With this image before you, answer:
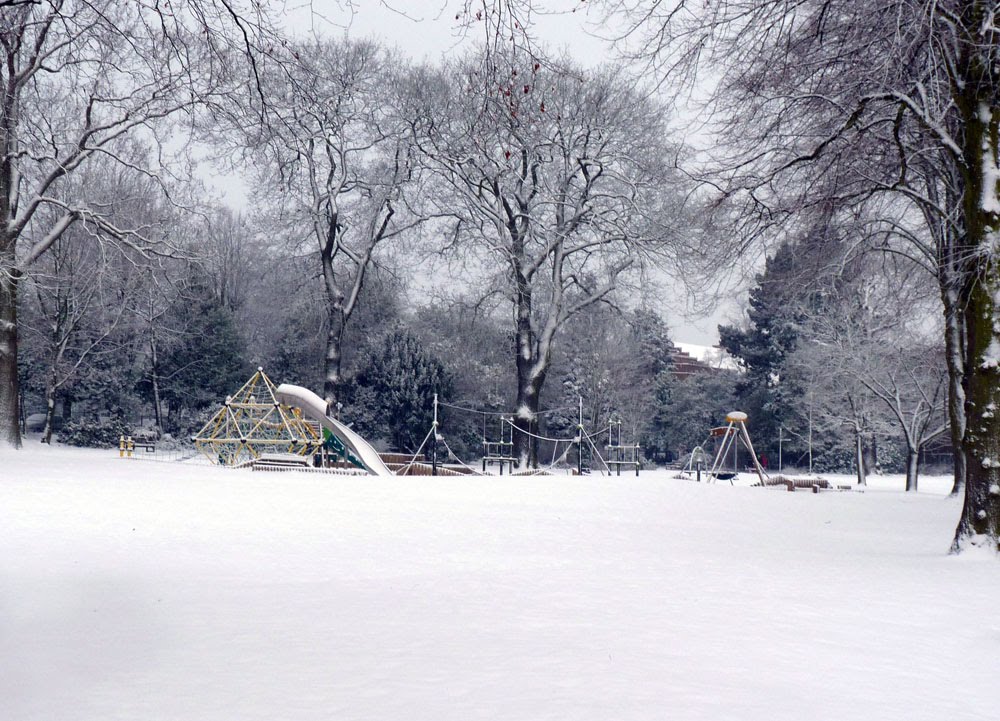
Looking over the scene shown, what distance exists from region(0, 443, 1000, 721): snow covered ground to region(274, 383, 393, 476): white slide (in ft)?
28.5

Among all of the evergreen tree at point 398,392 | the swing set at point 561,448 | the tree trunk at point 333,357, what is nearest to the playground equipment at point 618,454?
the swing set at point 561,448

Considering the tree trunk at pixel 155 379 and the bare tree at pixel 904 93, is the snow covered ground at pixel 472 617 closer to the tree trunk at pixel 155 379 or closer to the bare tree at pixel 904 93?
the bare tree at pixel 904 93

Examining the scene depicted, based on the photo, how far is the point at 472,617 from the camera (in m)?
Result: 6.05

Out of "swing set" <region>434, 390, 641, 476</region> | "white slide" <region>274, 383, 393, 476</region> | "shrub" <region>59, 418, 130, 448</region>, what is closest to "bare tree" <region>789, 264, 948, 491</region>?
"swing set" <region>434, 390, 641, 476</region>

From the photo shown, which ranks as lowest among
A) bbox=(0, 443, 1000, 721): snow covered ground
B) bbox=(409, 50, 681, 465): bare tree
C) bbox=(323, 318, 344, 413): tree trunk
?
bbox=(0, 443, 1000, 721): snow covered ground

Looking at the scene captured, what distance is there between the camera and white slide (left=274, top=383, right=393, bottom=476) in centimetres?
2122

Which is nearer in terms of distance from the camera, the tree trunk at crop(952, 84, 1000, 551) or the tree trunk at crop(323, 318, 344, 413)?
the tree trunk at crop(952, 84, 1000, 551)

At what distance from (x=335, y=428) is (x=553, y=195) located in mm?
9688

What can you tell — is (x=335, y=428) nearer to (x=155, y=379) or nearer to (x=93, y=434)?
(x=93, y=434)

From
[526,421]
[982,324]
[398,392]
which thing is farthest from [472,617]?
[398,392]

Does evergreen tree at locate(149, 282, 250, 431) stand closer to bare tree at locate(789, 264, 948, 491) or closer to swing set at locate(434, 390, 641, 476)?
swing set at locate(434, 390, 641, 476)

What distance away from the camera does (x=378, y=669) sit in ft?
15.5

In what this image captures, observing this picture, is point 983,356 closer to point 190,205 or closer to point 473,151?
point 190,205

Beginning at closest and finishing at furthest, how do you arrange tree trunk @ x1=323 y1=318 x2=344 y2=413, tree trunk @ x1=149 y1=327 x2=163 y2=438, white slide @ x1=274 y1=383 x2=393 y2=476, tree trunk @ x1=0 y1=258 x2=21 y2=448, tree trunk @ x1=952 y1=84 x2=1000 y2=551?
tree trunk @ x1=952 y1=84 x2=1000 y2=551 < tree trunk @ x1=0 y1=258 x2=21 y2=448 < white slide @ x1=274 y1=383 x2=393 y2=476 < tree trunk @ x1=323 y1=318 x2=344 y2=413 < tree trunk @ x1=149 y1=327 x2=163 y2=438
